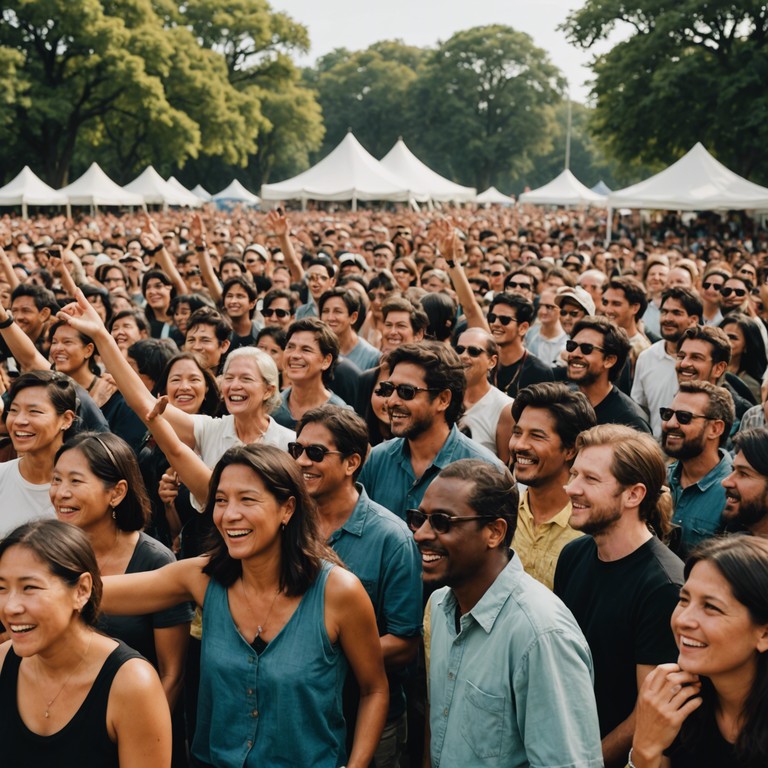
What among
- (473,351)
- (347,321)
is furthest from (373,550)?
(347,321)

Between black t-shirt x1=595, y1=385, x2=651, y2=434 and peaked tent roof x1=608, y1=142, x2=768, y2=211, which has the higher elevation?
peaked tent roof x1=608, y1=142, x2=768, y2=211

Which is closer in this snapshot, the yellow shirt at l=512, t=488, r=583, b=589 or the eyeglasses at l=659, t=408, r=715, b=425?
the yellow shirt at l=512, t=488, r=583, b=589

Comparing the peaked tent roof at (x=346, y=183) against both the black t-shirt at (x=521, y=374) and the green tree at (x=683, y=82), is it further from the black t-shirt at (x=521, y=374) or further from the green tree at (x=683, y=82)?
the black t-shirt at (x=521, y=374)

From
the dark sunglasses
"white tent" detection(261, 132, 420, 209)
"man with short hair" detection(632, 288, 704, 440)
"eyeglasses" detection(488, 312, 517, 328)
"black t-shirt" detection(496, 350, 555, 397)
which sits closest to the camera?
"black t-shirt" detection(496, 350, 555, 397)

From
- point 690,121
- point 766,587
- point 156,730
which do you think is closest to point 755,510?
point 766,587

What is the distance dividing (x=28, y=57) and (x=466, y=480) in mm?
47679

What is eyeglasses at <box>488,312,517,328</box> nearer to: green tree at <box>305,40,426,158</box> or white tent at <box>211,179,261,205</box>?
white tent at <box>211,179,261,205</box>

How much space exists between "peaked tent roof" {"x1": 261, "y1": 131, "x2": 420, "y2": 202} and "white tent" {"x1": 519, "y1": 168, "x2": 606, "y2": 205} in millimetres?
10219

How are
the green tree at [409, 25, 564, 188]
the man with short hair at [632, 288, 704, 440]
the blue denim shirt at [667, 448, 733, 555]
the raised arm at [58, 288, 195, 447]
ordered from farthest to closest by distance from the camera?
the green tree at [409, 25, 564, 188]
the man with short hair at [632, 288, 704, 440]
the blue denim shirt at [667, 448, 733, 555]
the raised arm at [58, 288, 195, 447]

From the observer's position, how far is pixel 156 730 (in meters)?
2.44

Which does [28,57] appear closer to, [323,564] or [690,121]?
[690,121]

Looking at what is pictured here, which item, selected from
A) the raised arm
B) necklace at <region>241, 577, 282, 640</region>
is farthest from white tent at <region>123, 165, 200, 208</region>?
necklace at <region>241, 577, 282, 640</region>

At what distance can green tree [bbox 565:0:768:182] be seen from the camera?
30.8 meters

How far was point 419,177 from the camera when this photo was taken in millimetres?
33938
